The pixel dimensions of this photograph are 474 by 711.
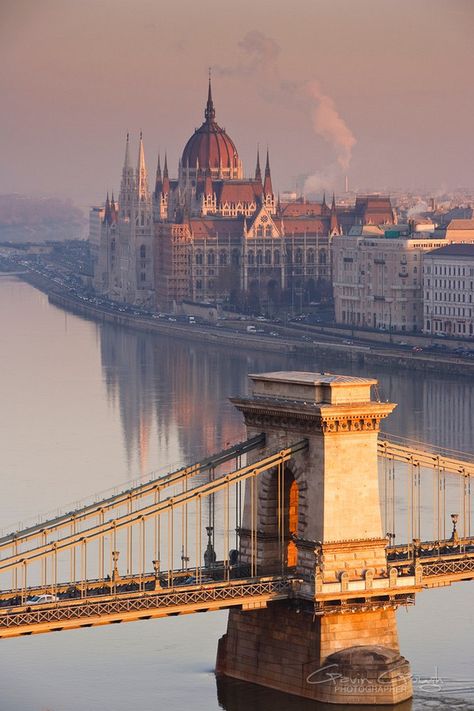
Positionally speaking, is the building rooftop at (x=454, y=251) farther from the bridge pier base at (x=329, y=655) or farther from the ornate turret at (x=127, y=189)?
the bridge pier base at (x=329, y=655)

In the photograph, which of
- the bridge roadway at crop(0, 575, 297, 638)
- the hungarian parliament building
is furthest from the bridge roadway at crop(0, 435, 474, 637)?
the hungarian parliament building

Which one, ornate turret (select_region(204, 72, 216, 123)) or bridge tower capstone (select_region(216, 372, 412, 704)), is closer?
bridge tower capstone (select_region(216, 372, 412, 704))

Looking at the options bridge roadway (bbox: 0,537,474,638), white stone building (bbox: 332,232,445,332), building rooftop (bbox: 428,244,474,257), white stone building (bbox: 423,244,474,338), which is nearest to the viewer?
bridge roadway (bbox: 0,537,474,638)

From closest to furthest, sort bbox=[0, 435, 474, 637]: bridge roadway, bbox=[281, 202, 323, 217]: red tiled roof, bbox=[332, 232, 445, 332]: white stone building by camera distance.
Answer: bbox=[0, 435, 474, 637]: bridge roadway → bbox=[332, 232, 445, 332]: white stone building → bbox=[281, 202, 323, 217]: red tiled roof

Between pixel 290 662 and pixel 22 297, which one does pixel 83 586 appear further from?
pixel 22 297

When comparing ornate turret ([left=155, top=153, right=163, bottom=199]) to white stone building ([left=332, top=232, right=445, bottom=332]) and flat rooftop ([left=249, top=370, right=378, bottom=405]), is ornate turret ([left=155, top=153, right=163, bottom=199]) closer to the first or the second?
white stone building ([left=332, top=232, right=445, bottom=332])

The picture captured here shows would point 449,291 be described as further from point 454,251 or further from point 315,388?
point 315,388

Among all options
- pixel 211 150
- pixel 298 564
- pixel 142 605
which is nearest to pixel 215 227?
pixel 211 150

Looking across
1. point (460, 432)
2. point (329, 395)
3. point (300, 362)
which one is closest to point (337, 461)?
point (329, 395)

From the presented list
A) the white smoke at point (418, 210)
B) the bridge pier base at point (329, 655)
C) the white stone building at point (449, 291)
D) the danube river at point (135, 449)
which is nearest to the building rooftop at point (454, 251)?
the white stone building at point (449, 291)
